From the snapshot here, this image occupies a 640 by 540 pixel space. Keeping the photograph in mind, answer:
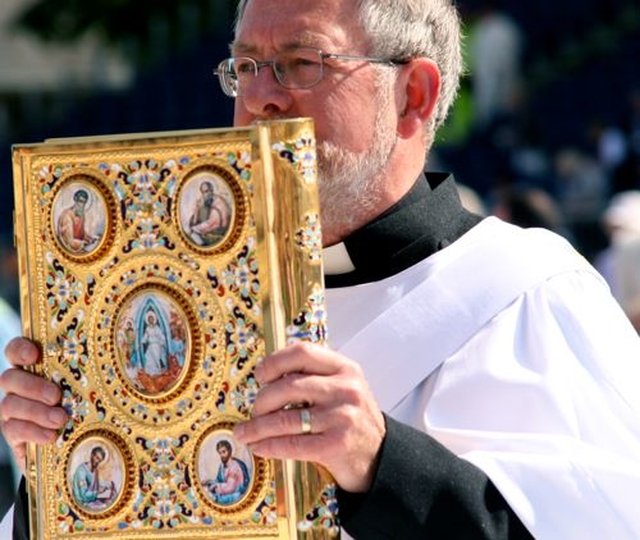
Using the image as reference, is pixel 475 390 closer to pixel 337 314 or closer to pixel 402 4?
pixel 337 314

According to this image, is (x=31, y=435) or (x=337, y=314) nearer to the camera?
(x=31, y=435)

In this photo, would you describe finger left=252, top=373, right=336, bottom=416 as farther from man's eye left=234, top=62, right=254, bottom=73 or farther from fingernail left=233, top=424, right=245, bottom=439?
man's eye left=234, top=62, right=254, bottom=73

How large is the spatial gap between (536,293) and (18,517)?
91 cm

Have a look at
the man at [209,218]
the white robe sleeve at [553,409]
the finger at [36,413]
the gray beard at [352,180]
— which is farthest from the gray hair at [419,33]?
the finger at [36,413]

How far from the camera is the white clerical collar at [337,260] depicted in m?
2.71

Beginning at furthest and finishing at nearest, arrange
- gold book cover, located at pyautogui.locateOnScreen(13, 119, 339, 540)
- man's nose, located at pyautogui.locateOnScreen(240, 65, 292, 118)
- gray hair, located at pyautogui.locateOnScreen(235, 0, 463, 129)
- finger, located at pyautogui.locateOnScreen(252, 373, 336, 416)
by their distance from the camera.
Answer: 1. gray hair, located at pyautogui.locateOnScreen(235, 0, 463, 129)
2. man's nose, located at pyautogui.locateOnScreen(240, 65, 292, 118)
3. gold book cover, located at pyautogui.locateOnScreen(13, 119, 339, 540)
4. finger, located at pyautogui.locateOnScreen(252, 373, 336, 416)

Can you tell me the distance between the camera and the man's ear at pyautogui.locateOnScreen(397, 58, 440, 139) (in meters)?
2.73

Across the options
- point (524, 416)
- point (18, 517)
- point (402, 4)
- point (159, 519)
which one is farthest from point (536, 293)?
point (18, 517)

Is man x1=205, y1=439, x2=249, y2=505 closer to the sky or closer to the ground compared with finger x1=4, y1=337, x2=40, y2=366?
closer to the ground

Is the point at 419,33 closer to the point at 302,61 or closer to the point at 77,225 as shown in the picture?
the point at 302,61

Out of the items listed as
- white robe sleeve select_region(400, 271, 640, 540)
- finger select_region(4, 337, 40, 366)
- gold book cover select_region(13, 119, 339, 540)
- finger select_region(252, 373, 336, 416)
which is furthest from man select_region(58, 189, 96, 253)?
white robe sleeve select_region(400, 271, 640, 540)

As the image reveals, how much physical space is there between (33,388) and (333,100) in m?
0.68

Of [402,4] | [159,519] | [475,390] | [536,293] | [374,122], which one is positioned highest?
[402,4]

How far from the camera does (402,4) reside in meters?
2.72
